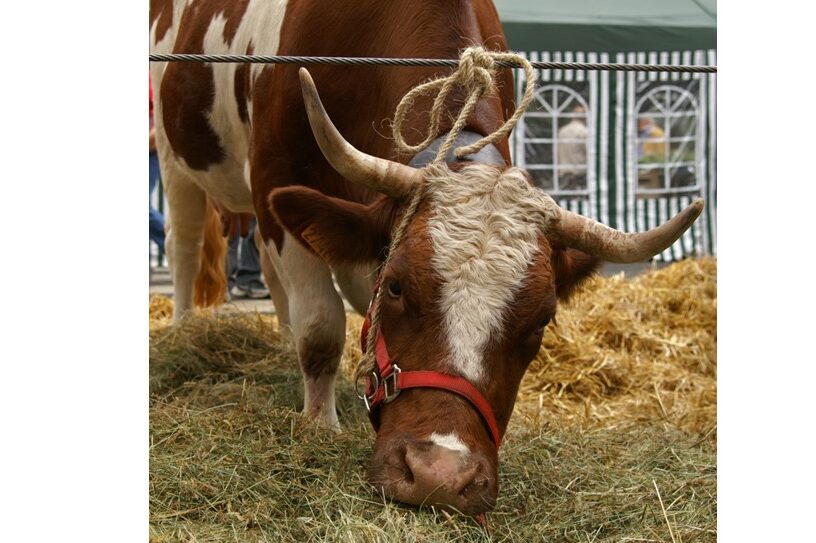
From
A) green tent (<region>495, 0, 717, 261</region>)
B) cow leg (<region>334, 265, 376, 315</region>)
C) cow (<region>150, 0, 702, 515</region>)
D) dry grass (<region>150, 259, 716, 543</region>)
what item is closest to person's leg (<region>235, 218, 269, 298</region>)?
dry grass (<region>150, 259, 716, 543</region>)

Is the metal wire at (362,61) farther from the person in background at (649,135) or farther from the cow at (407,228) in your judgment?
the person in background at (649,135)

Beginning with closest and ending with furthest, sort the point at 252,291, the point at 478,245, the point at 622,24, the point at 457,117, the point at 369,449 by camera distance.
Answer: the point at 478,245
the point at 457,117
the point at 369,449
the point at 252,291
the point at 622,24

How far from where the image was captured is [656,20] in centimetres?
974

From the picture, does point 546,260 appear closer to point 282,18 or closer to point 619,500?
point 619,500

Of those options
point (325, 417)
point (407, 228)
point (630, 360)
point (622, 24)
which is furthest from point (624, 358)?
point (622, 24)

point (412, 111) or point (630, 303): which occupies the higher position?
point (412, 111)

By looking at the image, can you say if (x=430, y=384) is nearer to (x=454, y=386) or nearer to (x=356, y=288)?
(x=454, y=386)

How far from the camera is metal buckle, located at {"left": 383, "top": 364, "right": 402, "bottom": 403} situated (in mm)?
2590

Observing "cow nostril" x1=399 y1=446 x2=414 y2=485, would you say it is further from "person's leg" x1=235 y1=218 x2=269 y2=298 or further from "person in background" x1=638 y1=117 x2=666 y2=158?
"person in background" x1=638 y1=117 x2=666 y2=158

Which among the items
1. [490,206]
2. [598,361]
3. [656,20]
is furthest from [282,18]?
[656,20]

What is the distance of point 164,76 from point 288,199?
7.16 ft

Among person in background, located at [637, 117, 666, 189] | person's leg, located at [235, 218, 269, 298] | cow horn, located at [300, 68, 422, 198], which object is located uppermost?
person in background, located at [637, 117, 666, 189]

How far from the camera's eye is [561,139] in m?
9.93

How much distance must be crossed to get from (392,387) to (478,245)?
0.44 m
